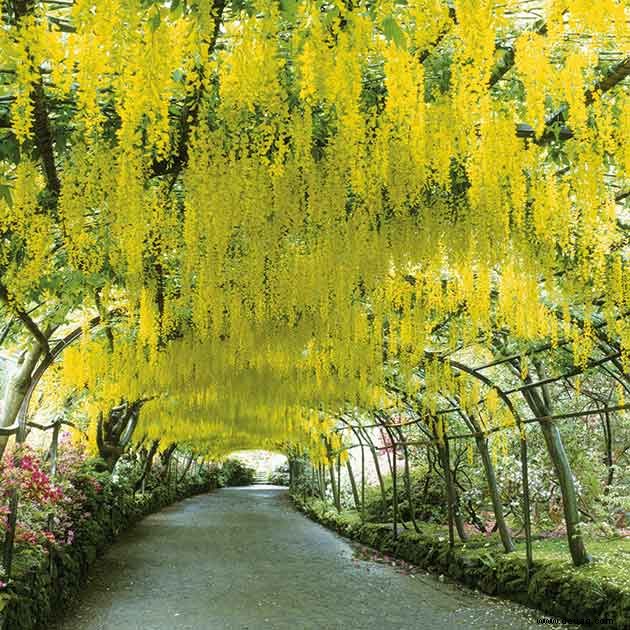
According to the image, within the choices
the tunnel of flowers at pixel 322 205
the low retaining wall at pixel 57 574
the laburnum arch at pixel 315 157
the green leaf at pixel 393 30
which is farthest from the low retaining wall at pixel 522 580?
the green leaf at pixel 393 30

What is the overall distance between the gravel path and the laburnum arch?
5.54ft

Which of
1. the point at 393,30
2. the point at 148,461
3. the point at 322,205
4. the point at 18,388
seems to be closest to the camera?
the point at 393,30

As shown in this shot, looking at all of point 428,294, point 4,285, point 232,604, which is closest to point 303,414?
point 232,604

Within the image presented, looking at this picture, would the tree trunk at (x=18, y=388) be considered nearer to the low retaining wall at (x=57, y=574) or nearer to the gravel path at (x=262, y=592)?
the low retaining wall at (x=57, y=574)

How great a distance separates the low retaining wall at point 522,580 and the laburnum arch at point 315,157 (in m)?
0.44

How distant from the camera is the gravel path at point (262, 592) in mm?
6295

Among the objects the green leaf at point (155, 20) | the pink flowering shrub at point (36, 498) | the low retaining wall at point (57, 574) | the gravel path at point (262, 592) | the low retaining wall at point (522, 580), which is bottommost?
the gravel path at point (262, 592)

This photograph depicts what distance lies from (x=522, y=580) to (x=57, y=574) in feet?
15.3

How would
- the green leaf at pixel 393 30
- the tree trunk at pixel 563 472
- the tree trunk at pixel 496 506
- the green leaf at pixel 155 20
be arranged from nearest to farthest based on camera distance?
the green leaf at pixel 393 30, the green leaf at pixel 155 20, the tree trunk at pixel 563 472, the tree trunk at pixel 496 506

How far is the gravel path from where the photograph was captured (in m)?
6.29

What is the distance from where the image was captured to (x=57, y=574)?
6.74 m

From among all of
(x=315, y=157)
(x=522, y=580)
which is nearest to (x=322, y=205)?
(x=315, y=157)

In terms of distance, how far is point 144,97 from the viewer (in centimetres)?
214

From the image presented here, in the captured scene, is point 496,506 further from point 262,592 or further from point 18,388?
point 18,388
